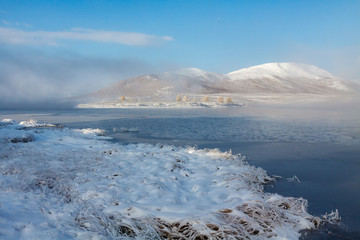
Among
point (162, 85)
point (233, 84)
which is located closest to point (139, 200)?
point (162, 85)

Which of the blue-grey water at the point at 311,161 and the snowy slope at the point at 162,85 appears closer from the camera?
the blue-grey water at the point at 311,161

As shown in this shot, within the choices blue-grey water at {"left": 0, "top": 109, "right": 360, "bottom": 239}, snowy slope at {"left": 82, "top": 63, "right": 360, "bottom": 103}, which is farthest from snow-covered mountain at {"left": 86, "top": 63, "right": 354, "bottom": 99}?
blue-grey water at {"left": 0, "top": 109, "right": 360, "bottom": 239}

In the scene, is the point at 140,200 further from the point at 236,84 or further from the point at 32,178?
the point at 236,84

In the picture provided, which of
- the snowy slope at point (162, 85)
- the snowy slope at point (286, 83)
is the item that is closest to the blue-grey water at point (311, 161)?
the snowy slope at point (162, 85)

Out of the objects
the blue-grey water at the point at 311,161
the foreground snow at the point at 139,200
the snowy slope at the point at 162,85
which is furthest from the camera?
the snowy slope at the point at 162,85

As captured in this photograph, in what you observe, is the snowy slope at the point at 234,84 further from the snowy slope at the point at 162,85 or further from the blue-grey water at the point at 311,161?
the blue-grey water at the point at 311,161

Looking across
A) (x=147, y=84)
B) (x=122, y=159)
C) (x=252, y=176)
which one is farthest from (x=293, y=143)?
(x=147, y=84)
